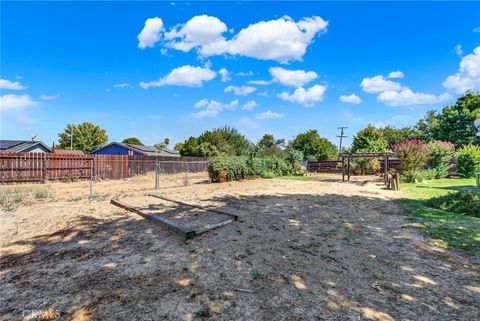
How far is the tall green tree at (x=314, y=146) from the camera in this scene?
115 ft

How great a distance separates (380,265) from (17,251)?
5.10 m

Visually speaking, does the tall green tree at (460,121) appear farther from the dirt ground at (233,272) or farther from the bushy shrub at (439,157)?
the dirt ground at (233,272)

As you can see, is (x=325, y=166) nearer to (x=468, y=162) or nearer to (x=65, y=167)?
(x=468, y=162)

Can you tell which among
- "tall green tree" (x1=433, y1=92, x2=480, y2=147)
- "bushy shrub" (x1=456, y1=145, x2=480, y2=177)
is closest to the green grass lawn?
"bushy shrub" (x1=456, y1=145, x2=480, y2=177)

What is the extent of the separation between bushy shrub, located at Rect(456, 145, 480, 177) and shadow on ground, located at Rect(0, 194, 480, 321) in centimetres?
1464

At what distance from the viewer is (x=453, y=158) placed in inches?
Result: 678

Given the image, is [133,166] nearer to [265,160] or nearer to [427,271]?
[265,160]

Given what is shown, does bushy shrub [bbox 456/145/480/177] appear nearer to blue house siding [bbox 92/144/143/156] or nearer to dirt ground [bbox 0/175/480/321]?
dirt ground [bbox 0/175/480/321]

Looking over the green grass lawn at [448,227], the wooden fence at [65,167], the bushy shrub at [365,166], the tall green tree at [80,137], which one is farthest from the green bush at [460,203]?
the tall green tree at [80,137]

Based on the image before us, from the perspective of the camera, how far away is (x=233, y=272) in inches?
126

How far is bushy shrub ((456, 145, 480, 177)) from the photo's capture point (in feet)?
50.6

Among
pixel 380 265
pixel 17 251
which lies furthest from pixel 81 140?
pixel 380 265

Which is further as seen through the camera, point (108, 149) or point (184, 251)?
point (108, 149)

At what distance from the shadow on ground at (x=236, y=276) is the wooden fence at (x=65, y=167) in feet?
28.0
